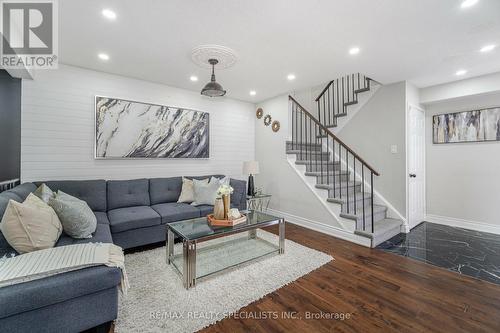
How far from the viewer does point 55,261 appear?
1573mm

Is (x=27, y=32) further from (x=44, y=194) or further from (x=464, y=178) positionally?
(x=464, y=178)

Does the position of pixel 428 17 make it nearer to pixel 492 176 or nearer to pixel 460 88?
pixel 460 88

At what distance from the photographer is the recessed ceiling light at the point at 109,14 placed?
6.87ft

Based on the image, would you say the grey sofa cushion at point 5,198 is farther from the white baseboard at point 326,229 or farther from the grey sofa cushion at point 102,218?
the white baseboard at point 326,229

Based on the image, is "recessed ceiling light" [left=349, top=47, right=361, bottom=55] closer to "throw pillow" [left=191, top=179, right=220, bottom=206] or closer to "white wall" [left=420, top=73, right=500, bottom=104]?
"white wall" [left=420, top=73, right=500, bottom=104]

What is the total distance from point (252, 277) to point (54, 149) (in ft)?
10.8

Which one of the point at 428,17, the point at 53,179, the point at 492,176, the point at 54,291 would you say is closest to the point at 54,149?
the point at 53,179

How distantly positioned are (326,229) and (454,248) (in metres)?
1.70

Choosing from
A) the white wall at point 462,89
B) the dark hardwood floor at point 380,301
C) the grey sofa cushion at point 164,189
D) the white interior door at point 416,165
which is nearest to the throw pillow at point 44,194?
the grey sofa cushion at point 164,189

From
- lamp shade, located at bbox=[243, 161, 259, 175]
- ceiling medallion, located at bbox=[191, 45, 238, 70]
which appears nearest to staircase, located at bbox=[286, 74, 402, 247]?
lamp shade, located at bbox=[243, 161, 259, 175]

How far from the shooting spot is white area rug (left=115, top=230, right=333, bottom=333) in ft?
5.74

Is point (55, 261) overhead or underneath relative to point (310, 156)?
underneath

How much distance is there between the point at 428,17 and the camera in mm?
2135

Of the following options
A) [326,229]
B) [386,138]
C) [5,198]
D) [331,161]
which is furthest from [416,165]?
[5,198]
